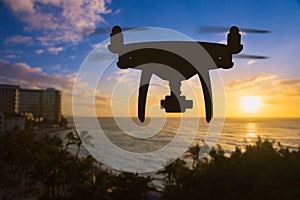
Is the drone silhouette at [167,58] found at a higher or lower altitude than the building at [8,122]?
higher

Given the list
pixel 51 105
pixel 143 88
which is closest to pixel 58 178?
pixel 143 88

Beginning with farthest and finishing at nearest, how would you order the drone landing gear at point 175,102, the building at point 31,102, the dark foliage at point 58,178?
1. the building at point 31,102
2. the dark foliage at point 58,178
3. the drone landing gear at point 175,102

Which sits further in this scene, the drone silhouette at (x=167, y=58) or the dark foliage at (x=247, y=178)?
the dark foliage at (x=247, y=178)

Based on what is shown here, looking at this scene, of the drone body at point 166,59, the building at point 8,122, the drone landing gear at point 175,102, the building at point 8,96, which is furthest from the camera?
the building at point 8,96

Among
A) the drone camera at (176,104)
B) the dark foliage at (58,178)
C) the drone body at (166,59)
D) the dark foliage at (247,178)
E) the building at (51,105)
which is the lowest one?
the dark foliage at (58,178)

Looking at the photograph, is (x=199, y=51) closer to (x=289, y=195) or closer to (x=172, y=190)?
(x=289, y=195)

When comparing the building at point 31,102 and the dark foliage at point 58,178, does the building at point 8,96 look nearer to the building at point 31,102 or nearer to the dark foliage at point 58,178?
the building at point 31,102

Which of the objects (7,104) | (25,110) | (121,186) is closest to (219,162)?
(121,186)

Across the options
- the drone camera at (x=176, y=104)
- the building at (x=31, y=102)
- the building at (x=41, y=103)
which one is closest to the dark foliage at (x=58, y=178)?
the drone camera at (x=176, y=104)
